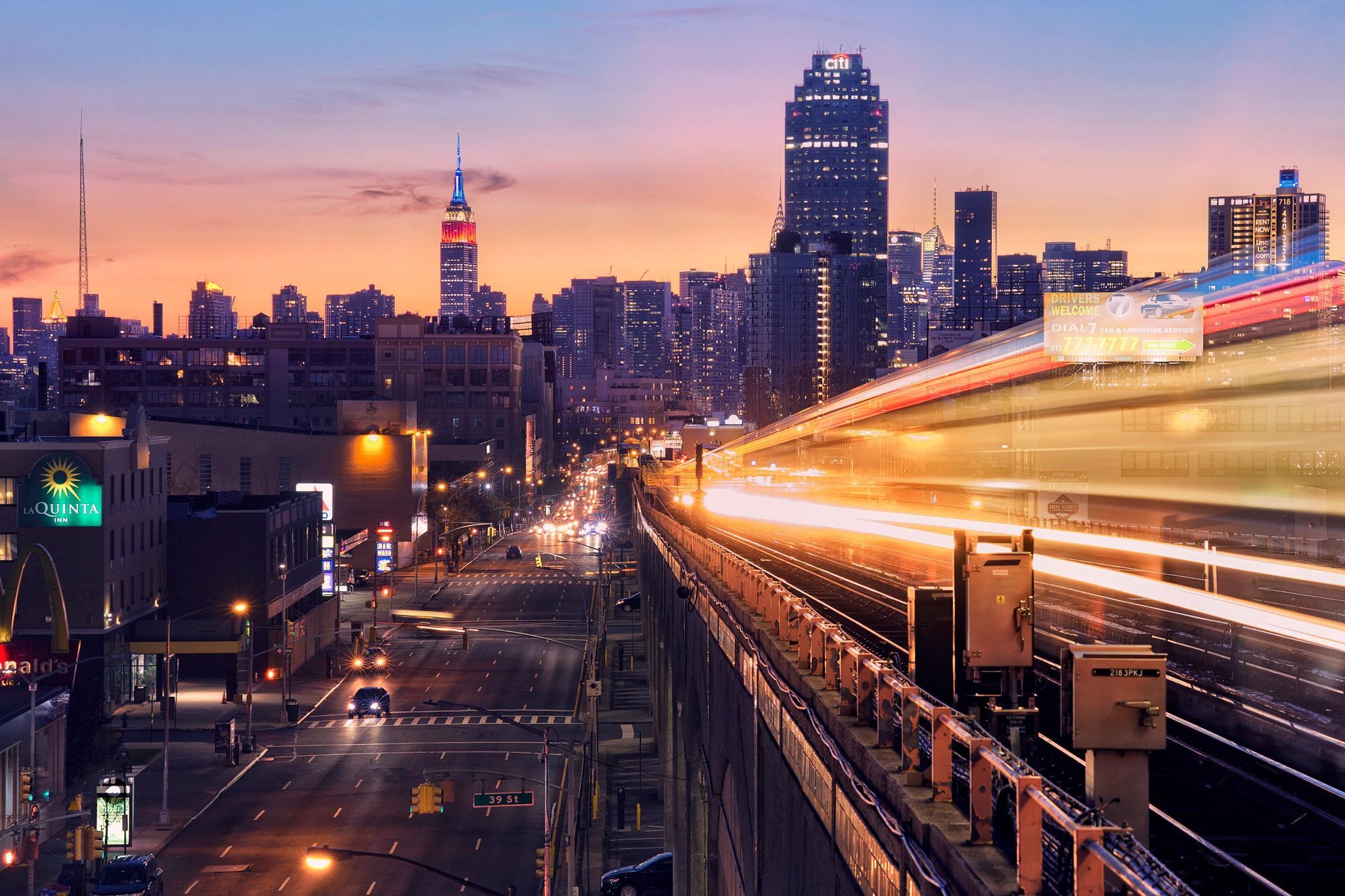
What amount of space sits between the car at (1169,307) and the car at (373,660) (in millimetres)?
33973

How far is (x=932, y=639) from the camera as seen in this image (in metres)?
15.9

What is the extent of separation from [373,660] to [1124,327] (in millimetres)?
43285

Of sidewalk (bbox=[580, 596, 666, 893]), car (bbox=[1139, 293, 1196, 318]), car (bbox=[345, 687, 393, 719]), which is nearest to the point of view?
car (bbox=[1139, 293, 1196, 318])

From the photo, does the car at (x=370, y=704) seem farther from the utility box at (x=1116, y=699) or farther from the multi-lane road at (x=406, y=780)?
the utility box at (x=1116, y=699)

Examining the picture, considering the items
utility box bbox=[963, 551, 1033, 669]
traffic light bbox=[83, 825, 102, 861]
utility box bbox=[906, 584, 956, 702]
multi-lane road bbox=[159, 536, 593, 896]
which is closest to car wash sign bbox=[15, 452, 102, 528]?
multi-lane road bbox=[159, 536, 593, 896]

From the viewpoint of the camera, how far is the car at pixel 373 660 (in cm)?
5922

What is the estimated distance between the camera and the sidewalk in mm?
47562

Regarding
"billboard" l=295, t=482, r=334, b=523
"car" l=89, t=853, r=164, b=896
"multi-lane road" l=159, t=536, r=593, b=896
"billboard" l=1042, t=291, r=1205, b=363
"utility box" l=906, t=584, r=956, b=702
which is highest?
"billboard" l=1042, t=291, r=1205, b=363

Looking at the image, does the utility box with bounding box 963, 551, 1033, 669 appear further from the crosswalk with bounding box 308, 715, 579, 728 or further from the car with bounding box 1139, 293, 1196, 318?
the crosswalk with bounding box 308, 715, 579, 728

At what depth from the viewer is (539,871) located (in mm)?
37812

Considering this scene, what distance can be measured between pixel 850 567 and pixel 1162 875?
3976 cm

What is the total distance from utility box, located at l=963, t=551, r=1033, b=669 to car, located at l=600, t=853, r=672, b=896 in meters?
29.8

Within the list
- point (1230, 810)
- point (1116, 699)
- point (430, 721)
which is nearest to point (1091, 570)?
point (1230, 810)

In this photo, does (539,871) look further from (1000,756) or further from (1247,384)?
(1000,756)
